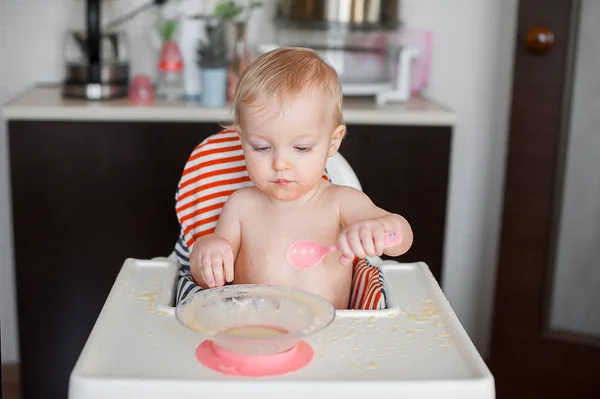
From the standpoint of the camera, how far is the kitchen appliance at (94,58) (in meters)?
1.97

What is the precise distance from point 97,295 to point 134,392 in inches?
47.0

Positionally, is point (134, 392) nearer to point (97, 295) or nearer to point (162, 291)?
point (162, 291)

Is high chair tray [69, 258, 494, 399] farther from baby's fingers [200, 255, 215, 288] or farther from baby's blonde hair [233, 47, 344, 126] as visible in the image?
baby's blonde hair [233, 47, 344, 126]

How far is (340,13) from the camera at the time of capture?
2.03 m

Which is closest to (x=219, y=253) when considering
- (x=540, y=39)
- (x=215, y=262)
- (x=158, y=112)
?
(x=215, y=262)

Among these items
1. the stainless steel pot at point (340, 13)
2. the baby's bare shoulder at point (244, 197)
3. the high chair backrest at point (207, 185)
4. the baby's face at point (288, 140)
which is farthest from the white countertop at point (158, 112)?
the baby's face at point (288, 140)

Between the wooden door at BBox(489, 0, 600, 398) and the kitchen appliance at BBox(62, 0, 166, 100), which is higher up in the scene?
the kitchen appliance at BBox(62, 0, 166, 100)

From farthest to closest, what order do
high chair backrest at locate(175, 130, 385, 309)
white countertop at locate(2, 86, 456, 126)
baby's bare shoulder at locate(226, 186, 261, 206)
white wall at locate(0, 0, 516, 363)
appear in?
1. white wall at locate(0, 0, 516, 363)
2. white countertop at locate(2, 86, 456, 126)
3. high chair backrest at locate(175, 130, 385, 309)
4. baby's bare shoulder at locate(226, 186, 261, 206)

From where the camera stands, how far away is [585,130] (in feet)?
6.62

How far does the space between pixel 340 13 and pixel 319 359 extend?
1.30 metres

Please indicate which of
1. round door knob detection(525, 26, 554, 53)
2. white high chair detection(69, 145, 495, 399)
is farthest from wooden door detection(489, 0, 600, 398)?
white high chair detection(69, 145, 495, 399)

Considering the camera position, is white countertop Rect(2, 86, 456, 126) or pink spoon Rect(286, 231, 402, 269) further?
white countertop Rect(2, 86, 456, 126)

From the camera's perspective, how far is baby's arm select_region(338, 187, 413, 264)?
1.01 m

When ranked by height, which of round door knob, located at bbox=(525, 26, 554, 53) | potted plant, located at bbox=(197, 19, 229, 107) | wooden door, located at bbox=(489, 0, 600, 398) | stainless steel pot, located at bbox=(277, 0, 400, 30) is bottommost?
wooden door, located at bbox=(489, 0, 600, 398)
